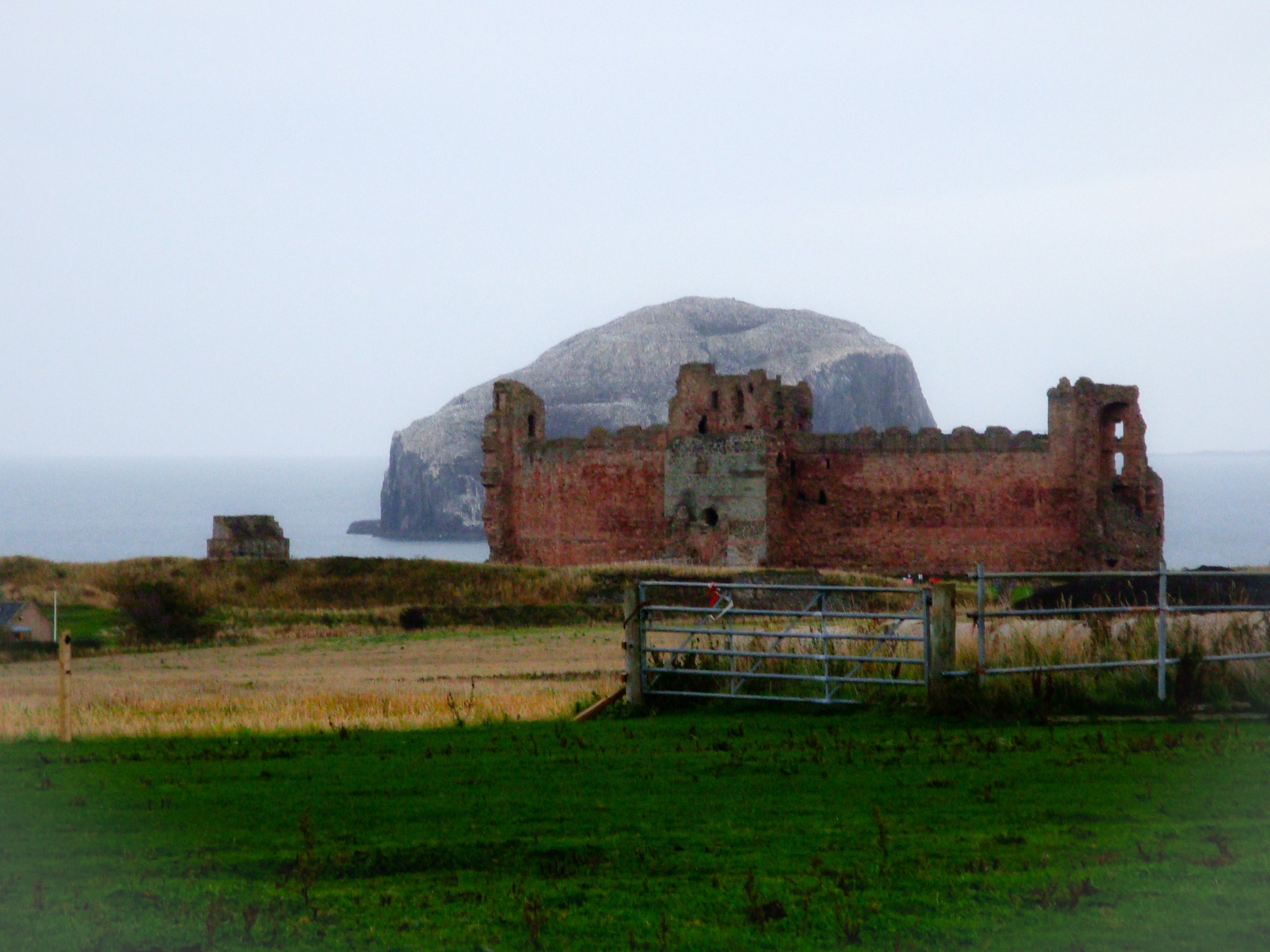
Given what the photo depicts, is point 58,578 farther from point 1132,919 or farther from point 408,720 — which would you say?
point 1132,919

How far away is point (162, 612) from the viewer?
33.8 metres

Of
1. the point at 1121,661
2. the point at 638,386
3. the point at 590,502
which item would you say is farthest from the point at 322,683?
the point at 638,386

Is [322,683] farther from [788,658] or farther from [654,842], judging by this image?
[654,842]

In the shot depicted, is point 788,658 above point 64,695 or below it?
above

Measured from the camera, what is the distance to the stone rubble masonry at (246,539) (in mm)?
43219

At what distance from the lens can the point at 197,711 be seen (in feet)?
54.7

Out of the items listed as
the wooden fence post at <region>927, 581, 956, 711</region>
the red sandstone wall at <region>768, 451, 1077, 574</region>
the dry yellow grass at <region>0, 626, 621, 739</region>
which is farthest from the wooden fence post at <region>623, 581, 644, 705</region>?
the red sandstone wall at <region>768, 451, 1077, 574</region>

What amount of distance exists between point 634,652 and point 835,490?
Answer: 33258 mm

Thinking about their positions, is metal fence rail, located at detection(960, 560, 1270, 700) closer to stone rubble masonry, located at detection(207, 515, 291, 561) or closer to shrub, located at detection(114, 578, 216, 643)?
shrub, located at detection(114, 578, 216, 643)

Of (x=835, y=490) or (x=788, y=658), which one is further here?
(x=835, y=490)

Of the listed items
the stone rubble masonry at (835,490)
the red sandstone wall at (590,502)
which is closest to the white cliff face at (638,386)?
the red sandstone wall at (590,502)

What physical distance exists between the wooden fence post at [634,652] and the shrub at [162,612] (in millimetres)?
18850

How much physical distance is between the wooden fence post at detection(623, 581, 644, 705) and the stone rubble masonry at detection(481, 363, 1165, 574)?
3063 cm

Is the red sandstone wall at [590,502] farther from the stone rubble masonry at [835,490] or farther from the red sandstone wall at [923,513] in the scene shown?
the red sandstone wall at [923,513]
